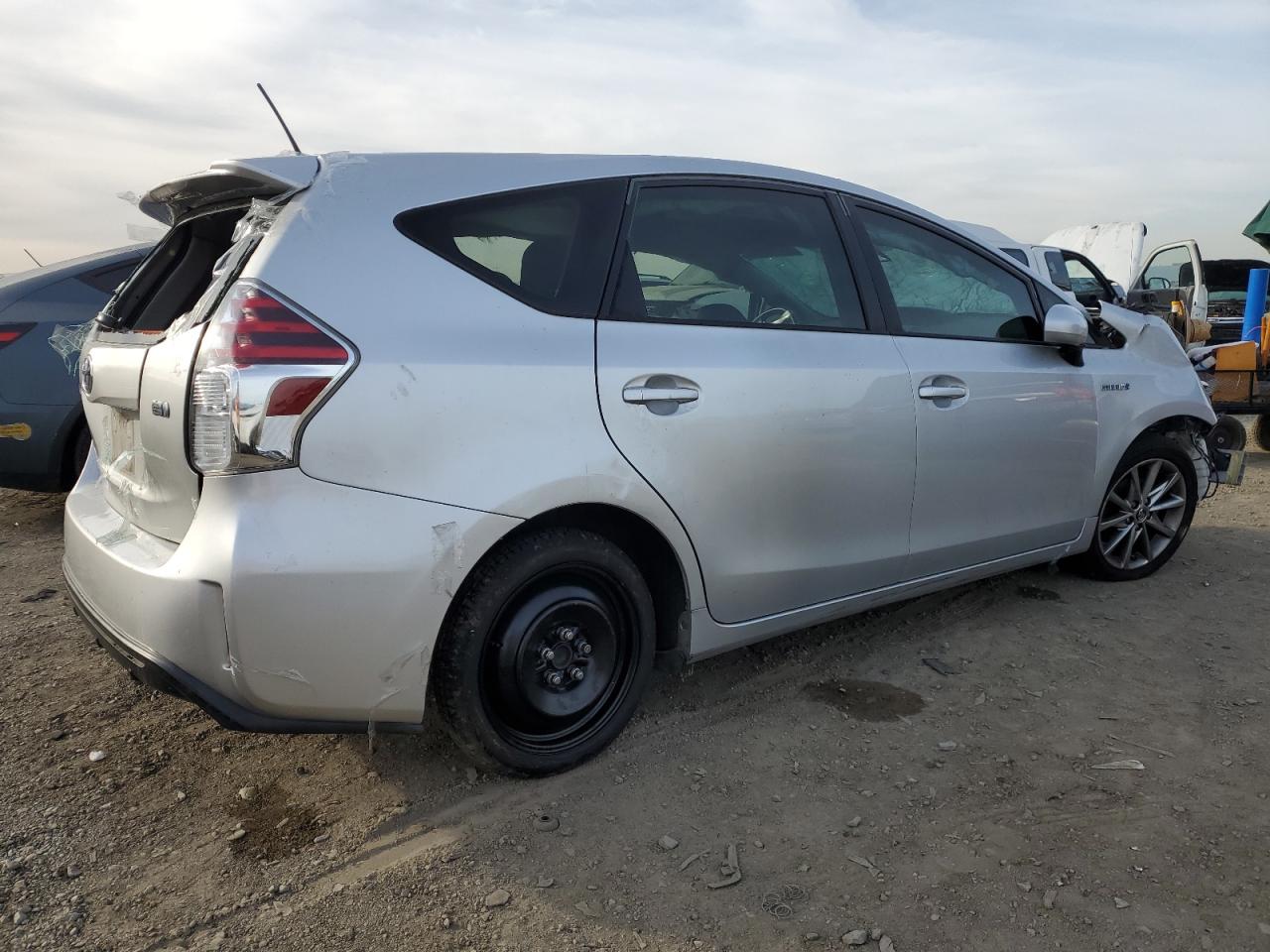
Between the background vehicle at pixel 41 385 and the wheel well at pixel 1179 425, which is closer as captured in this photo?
the wheel well at pixel 1179 425

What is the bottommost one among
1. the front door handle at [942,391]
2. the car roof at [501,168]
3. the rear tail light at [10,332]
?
the front door handle at [942,391]

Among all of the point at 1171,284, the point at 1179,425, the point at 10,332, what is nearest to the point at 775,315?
the point at 1179,425

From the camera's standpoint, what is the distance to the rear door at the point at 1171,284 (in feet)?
35.8

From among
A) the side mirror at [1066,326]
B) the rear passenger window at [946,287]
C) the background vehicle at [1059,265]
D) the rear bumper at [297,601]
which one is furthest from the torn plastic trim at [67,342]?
the background vehicle at [1059,265]

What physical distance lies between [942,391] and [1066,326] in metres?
0.71

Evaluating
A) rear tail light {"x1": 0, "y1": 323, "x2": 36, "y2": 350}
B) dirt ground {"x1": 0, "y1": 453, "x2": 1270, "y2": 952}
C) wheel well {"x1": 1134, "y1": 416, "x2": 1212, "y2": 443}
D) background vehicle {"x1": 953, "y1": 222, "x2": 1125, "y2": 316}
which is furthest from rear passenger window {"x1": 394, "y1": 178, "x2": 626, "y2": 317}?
background vehicle {"x1": 953, "y1": 222, "x2": 1125, "y2": 316}

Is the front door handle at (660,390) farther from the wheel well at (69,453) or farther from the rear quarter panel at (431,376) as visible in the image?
the wheel well at (69,453)

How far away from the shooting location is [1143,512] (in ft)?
14.3

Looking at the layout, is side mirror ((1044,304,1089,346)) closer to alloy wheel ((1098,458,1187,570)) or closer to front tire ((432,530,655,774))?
alloy wheel ((1098,458,1187,570))

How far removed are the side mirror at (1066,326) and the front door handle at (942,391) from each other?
0.54 m

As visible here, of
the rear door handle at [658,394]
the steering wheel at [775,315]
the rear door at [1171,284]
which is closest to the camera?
the rear door handle at [658,394]

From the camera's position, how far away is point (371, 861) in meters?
2.28

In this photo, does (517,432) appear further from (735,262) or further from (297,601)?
(735,262)

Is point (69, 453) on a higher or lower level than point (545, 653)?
higher
